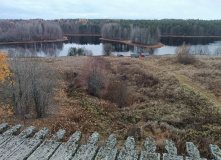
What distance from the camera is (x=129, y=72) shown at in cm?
2823

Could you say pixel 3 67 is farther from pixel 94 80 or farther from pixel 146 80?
pixel 146 80

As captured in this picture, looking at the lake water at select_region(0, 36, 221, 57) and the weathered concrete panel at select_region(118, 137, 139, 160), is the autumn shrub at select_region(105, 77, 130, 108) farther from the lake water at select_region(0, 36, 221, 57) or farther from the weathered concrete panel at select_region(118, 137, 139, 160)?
the lake water at select_region(0, 36, 221, 57)

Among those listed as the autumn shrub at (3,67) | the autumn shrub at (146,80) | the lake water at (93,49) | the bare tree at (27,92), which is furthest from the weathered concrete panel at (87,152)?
the lake water at (93,49)

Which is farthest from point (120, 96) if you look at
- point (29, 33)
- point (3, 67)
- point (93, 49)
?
point (29, 33)

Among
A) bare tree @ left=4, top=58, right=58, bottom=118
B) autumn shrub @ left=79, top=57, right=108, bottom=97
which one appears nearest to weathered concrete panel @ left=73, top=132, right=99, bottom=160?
bare tree @ left=4, top=58, right=58, bottom=118

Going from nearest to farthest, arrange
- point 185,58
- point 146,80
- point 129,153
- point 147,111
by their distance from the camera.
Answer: point 129,153 < point 147,111 < point 146,80 < point 185,58

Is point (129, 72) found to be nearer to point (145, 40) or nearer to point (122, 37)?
point (145, 40)

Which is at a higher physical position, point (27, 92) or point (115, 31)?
point (115, 31)

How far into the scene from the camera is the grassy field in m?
9.80

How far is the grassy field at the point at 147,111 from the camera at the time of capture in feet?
32.2

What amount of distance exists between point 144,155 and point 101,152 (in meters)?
0.59

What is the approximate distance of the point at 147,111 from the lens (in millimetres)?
14516

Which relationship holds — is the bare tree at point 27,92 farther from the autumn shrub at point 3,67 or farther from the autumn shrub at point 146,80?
the autumn shrub at point 146,80

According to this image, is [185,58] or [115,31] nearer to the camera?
[185,58]
